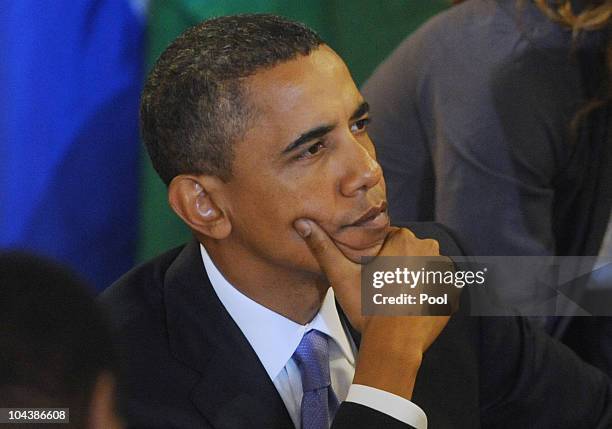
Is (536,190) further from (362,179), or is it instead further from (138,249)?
(138,249)

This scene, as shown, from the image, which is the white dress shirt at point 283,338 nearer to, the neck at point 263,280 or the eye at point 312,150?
the neck at point 263,280

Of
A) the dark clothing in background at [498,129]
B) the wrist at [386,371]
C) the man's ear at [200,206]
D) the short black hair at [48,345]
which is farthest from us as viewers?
the dark clothing in background at [498,129]

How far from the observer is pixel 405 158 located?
1.27 metres

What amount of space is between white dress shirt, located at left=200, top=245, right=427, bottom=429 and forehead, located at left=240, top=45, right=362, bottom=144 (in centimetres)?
16

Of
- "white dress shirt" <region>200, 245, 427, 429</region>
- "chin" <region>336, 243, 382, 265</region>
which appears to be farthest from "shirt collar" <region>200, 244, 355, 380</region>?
"chin" <region>336, 243, 382, 265</region>

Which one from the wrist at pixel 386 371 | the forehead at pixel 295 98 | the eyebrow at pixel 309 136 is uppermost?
the forehead at pixel 295 98

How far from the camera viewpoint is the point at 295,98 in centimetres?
103

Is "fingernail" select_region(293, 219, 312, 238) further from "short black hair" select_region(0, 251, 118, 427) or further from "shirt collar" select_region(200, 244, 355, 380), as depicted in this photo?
"short black hair" select_region(0, 251, 118, 427)

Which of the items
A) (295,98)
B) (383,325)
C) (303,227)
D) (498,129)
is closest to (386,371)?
(383,325)

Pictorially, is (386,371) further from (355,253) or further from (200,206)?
(200,206)

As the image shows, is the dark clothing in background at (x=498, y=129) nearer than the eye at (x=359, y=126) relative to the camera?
No

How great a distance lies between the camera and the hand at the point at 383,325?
3.26 feet

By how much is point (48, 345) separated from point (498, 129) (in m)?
0.64

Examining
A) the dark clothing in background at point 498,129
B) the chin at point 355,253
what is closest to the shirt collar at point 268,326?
the chin at point 355,253
